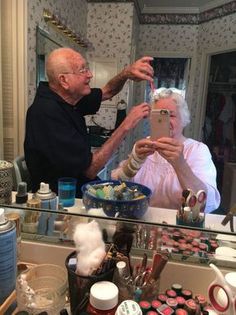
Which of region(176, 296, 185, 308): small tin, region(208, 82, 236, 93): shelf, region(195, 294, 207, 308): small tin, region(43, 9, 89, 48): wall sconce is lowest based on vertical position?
region(195, 294, 207, 308): small tin

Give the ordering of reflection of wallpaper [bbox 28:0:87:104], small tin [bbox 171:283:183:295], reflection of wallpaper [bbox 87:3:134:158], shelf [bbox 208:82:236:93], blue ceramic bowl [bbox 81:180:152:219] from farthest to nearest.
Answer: reflection of wallpaper [bbox 87:3:134:158], shelf [bbox 208:82:236:93], reflection of wallpaper [bbox 28:0:87:104], blue ceramic bowl [bbox 81:180:152:219], small tin [bbox 171:283:183:295]

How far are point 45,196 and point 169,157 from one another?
342 millimetres

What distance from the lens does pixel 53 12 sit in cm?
147

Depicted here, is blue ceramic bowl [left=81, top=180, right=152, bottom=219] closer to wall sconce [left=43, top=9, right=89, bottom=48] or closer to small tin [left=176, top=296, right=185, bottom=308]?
small tin [left=176, top=296, right=185, bottom=308]

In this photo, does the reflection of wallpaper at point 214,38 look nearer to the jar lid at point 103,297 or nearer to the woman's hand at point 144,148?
the woman's hand at point 144,148

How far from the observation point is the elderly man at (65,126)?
79 centimetres

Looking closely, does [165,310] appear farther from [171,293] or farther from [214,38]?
[214,38]

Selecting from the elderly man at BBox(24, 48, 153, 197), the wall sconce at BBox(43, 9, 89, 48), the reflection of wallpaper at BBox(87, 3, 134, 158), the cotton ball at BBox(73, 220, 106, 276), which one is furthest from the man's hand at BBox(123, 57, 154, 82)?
the reflection of wallpaper at BBox(87, 3, 134, 158)

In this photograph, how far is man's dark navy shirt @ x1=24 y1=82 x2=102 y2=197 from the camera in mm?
784

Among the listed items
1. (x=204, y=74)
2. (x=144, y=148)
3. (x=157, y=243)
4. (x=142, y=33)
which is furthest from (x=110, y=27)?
(x=157, y=243)

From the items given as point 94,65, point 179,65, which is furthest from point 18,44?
point 179,65

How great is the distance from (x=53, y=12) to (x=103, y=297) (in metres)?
1.43

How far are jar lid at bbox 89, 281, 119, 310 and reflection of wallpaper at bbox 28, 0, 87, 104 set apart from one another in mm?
685

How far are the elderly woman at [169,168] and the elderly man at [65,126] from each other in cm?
7
